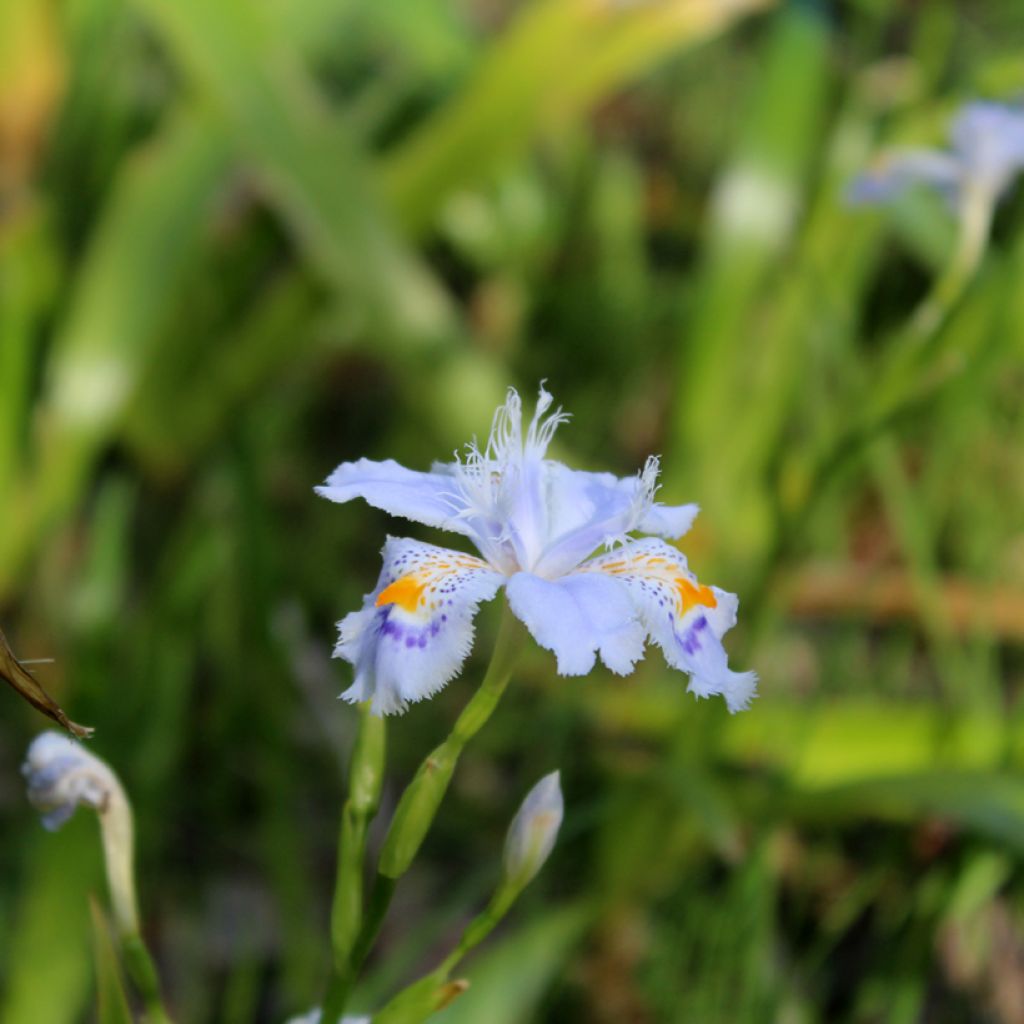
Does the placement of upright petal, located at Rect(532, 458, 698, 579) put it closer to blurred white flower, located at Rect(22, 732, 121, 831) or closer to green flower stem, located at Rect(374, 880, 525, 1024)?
green flower stem, located at Rect(374, 880, 525, 1024)

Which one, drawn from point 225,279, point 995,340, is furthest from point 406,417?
point 995,340

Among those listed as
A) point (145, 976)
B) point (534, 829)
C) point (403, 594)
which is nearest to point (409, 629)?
point (403, 594)

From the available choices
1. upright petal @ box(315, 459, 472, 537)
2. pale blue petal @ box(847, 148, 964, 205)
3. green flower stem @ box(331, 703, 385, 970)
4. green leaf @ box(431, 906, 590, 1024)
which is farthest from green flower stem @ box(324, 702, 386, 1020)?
pale blue petal @ box(847, 148, 964, 205)

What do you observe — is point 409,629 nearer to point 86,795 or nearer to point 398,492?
point 398,492

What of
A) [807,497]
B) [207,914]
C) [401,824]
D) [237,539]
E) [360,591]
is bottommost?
[401,824]

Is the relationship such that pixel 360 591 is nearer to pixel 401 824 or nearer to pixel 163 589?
pixel 163 589

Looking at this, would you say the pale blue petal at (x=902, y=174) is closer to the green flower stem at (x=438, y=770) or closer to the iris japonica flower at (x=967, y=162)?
the iris japonica flower at (x=967, y=162)
